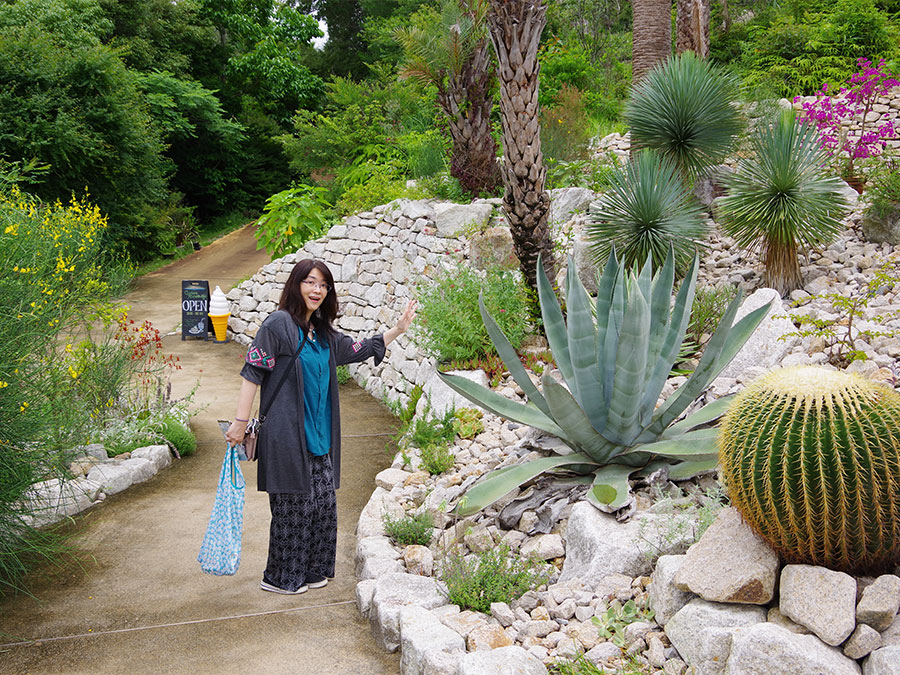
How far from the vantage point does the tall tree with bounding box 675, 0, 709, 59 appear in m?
9.54

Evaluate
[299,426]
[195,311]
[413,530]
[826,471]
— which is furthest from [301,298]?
[195,311]

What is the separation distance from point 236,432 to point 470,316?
10.2 feet

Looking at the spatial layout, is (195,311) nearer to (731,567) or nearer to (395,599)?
(395,599)

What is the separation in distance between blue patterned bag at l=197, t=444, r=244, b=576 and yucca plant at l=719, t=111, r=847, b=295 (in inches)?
173

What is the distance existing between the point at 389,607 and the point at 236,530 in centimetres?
85

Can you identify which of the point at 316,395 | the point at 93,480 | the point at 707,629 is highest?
the point at 316,395

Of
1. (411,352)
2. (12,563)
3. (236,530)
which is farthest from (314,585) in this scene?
(411,352)

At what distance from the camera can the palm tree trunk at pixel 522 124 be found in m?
5.27

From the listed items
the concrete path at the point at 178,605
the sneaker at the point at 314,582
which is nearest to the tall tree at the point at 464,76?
the concrete path at the point at 178,605

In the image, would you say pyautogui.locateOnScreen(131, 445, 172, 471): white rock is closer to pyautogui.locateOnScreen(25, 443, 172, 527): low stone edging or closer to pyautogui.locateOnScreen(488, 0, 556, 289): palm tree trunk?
pyautogui.locateOnScreen(25, 443, 172, 527): low stone edging

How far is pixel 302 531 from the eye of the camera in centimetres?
385

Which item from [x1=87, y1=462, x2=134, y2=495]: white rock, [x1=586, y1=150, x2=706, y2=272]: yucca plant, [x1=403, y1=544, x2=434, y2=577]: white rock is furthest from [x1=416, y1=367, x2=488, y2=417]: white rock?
[x1=87, y1=462, x2=134, y2=495]: white rock

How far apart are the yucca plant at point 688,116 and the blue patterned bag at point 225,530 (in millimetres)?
5224

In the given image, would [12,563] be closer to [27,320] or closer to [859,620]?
[27,320]
